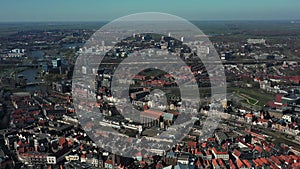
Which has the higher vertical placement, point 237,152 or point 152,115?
point 152,115

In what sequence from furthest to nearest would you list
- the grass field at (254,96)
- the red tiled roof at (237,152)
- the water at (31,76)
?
the water at (31,76)
the grass field at (254,96)
the red tiled roof at (237,152)

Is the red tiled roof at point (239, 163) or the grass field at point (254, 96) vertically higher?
the grass field at point (254, 96)

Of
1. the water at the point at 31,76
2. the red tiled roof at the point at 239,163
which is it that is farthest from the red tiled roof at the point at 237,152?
the water at the point at 31,76

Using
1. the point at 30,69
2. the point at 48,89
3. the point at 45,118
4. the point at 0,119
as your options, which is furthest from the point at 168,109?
the point at 30,69

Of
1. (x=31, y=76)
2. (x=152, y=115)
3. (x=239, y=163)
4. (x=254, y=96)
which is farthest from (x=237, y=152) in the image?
(x=31, y=76)

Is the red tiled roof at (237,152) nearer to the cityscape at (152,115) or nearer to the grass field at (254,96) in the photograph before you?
the cityscape at (152,115)

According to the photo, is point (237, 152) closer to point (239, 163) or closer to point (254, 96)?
point (239, 163)

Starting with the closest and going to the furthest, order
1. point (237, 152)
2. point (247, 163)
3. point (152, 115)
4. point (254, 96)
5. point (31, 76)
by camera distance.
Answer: point (247, 163) < point (237, 152) < point (152, 115) < point (254, 96) < point (31, 76)

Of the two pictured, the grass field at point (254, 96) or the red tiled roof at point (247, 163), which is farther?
the grass field at point (254, 96)

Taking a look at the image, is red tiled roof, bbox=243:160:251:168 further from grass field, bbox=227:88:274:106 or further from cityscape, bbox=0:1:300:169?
grass field, bbox=227:88:274:106
